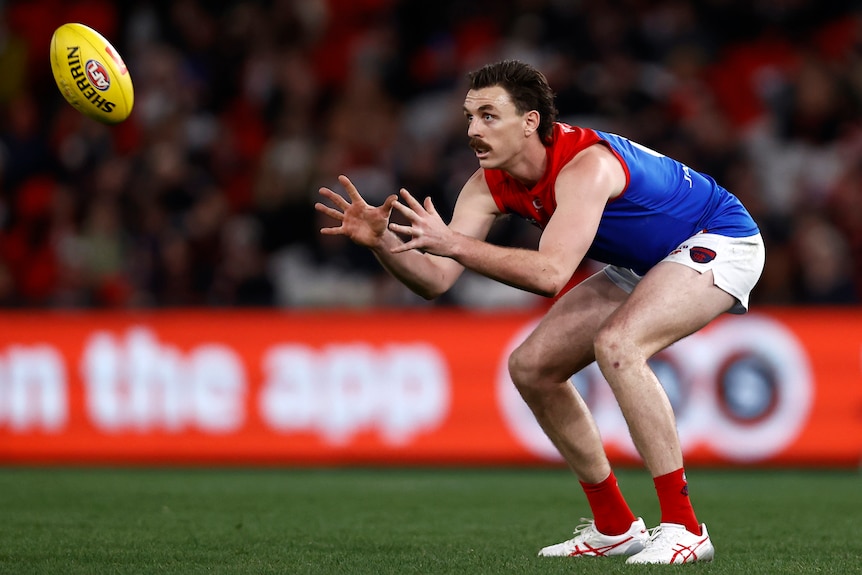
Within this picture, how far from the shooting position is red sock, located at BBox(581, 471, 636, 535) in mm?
6098

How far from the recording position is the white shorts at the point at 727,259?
586cm

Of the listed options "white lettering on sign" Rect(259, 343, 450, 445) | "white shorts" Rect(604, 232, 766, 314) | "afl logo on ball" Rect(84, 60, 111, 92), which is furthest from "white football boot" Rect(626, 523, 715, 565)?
"white lettering on sign" Rect(259, 343, 450, 445)

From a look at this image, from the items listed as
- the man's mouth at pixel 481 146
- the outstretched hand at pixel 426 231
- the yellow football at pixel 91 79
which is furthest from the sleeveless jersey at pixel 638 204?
the yellow football at pixel 91 79

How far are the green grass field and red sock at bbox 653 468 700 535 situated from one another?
0.21 meters

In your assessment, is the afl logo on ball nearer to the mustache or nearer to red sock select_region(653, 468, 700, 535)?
the mustache

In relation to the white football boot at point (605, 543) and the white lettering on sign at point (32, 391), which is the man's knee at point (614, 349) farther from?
the white lettering on sign at point (32, 391)

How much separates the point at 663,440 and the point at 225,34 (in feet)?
34.2

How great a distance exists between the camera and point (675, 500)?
558cm

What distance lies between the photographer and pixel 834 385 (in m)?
10.8

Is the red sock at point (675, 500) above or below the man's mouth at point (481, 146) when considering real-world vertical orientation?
below

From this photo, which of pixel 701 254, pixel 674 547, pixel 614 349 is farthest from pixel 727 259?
pixel 674 547

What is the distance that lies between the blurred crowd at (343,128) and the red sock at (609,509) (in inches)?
222

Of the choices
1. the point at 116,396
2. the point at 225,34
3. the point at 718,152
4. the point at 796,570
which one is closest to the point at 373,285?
the point at 116,396

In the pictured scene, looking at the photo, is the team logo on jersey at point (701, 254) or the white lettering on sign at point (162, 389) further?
the white lettering on sign at point (162, 389)
